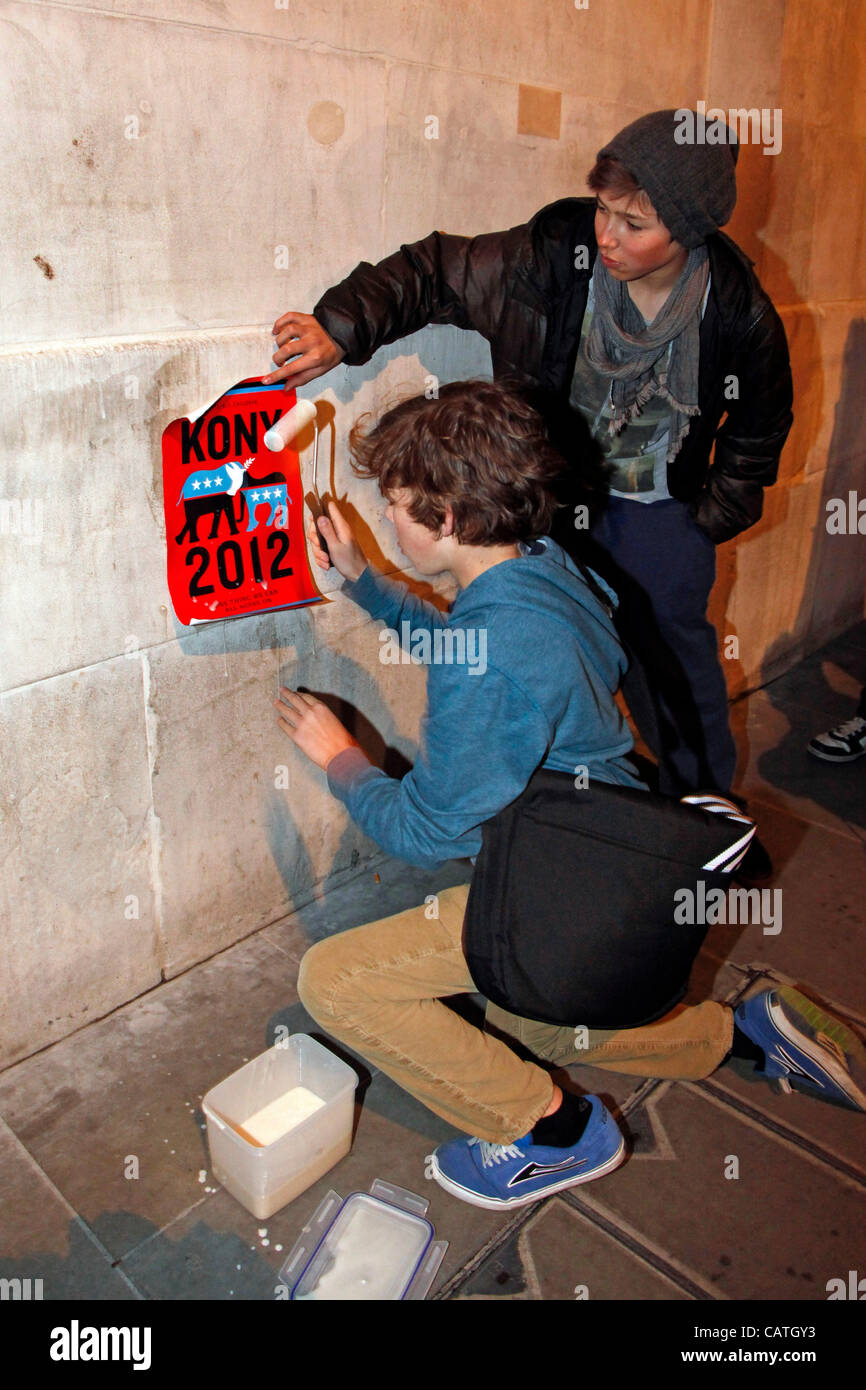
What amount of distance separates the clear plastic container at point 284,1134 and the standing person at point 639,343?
108 centimetres

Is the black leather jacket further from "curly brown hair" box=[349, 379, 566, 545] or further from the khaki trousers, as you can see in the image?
the khaki trousers

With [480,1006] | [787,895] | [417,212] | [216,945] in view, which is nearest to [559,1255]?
[480,1006]

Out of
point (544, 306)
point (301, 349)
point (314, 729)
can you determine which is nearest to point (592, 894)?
point (314, 729)

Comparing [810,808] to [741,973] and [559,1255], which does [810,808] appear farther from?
[559,1255]

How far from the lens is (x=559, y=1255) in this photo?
222 cm

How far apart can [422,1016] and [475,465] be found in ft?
3.57

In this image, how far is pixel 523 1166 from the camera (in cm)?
230

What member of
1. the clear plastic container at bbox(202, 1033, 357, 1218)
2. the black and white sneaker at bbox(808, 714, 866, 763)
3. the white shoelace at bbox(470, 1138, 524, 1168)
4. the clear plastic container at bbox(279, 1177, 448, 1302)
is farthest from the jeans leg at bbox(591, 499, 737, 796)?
the clear plastic container at bbox(279, 1177, 448, 1302)

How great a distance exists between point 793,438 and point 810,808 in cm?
162

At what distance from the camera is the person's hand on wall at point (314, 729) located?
7.25 ft

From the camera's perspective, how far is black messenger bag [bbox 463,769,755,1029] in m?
1.97
